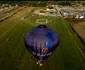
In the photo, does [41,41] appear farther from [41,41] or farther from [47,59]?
[47,59]

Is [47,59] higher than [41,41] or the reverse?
the reverse

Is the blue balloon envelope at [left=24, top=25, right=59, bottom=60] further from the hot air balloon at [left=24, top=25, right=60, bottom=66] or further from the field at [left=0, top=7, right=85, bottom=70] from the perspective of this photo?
the field at [left=0, top=7, right=85, bottom=70]

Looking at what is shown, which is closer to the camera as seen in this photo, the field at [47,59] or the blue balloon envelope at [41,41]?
the blue balloon envelope at [41,41]

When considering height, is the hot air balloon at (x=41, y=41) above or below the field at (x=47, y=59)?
above

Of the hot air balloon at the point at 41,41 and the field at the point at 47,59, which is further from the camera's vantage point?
the field at the point at 47,59

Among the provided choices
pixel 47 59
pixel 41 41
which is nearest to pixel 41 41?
pixel 41 41

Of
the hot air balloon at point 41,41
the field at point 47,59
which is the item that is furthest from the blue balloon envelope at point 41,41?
the field at point 47,59

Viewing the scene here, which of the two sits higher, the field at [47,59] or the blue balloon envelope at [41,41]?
the blue balloon envelope at [41,41]

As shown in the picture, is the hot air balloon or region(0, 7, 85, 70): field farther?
region(0, 7, 85, 70): field

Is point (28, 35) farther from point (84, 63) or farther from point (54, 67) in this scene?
point (84, 63)

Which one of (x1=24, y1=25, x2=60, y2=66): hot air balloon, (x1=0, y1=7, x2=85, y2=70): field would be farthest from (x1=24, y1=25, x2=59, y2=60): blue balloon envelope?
(x1=0, y1=7, x2=85, y2=70): field

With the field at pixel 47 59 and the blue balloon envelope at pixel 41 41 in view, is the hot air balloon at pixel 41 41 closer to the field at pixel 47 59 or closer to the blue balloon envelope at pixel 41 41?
the blue balloon envelope at pixel 41 41
